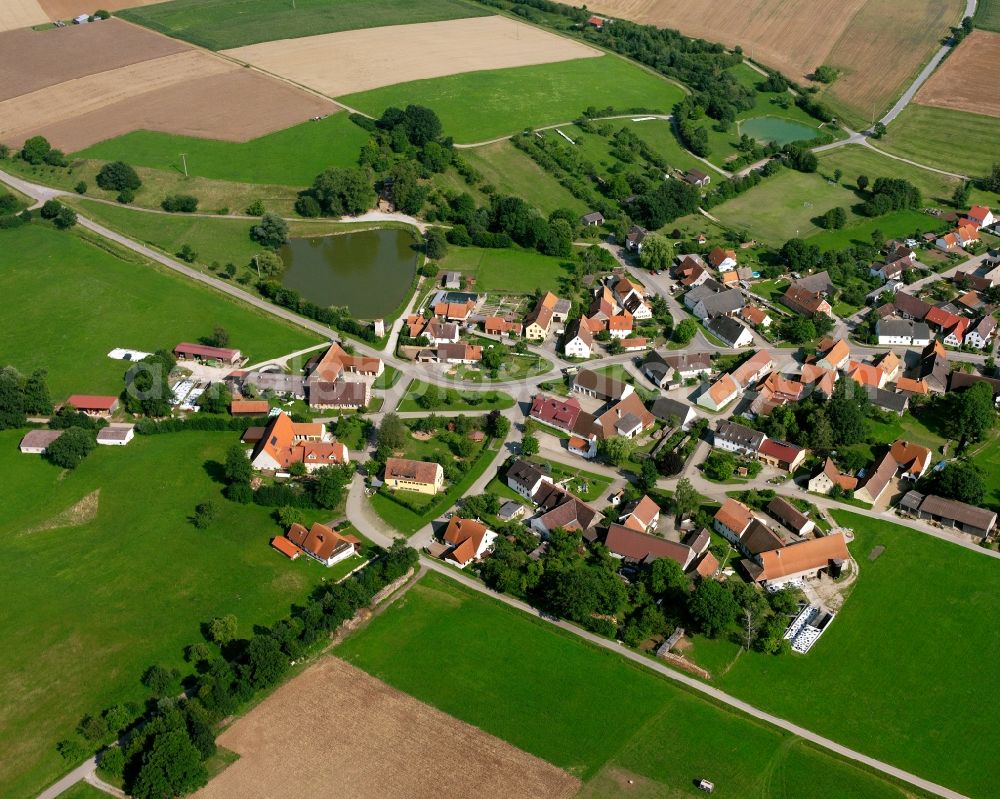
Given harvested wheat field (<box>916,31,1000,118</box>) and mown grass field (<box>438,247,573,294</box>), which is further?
harvested wheat field (<box>916,31,1000,118</box>)

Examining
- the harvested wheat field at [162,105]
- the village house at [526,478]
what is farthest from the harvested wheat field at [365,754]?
the harvested wheat field at [162,105]

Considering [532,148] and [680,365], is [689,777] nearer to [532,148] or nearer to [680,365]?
[680,365]

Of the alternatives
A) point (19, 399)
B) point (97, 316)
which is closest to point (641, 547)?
point (19, 399)

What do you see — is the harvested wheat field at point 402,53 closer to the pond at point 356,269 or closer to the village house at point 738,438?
the pond at point 356,269

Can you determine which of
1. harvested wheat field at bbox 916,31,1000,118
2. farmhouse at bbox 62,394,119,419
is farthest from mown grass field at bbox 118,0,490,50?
farmhouse at bbox 62,394,119,419

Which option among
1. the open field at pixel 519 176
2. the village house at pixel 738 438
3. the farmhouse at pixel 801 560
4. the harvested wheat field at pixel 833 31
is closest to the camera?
the farmhouse at pixel 801 560

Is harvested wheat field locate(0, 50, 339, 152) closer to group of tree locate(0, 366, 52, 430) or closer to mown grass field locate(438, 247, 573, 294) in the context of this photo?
mown grass field locate(438, 247, 573, 294)

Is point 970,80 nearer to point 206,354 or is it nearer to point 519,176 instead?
point 519,176
